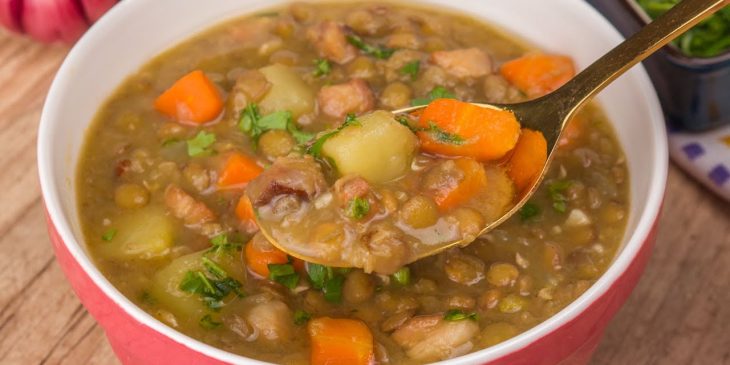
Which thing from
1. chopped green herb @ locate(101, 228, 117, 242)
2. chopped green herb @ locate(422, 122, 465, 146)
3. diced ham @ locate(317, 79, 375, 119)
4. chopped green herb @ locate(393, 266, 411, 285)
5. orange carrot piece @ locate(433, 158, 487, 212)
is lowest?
chopped green herb @ locate(393, 266, 411, 285)

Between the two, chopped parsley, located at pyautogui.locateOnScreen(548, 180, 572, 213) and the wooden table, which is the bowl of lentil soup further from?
the wooden table

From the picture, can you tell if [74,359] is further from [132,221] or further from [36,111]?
[36,111]

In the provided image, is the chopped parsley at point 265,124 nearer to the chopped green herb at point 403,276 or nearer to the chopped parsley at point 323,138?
the chopped parsley at point 323,138

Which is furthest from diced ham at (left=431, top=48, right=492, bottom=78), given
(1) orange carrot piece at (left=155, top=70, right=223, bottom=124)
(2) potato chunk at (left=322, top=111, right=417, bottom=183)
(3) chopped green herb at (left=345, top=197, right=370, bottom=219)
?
(3) chopped green herb at (left=345, top=197, right=370, bottom=219)

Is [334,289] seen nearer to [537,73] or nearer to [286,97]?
[286,97]

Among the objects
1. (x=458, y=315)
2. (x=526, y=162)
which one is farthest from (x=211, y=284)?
(x=526, y=162)

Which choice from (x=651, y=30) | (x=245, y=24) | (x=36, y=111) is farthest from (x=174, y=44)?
(x=651, y=30)
